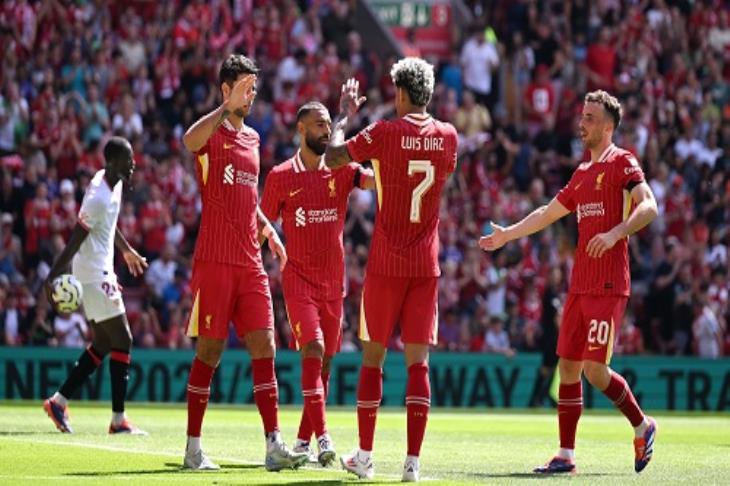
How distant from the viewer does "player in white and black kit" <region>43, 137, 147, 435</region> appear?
59.3ft

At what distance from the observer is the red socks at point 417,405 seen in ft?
43.6

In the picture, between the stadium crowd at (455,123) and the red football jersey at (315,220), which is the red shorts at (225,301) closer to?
the red football jersey at (315,220)

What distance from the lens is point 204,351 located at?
1445 centimetres

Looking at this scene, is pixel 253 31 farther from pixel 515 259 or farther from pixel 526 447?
pixel 526 447

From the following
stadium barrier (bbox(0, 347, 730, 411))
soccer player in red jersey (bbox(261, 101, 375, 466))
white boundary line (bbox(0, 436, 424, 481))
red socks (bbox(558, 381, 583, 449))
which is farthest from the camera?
stadium barrier (bbox(0, 347, 730, 411))

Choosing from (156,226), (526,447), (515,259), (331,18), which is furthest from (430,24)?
(526,447)

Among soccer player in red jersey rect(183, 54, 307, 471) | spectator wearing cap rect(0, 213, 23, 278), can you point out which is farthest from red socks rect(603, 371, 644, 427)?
spectator wearing cap rect(0, 213, 23, 278)

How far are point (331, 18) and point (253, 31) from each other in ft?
8.88

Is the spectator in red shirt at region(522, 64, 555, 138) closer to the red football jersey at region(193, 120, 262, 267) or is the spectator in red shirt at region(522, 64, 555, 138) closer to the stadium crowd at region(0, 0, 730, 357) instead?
the stadium crowd at region(0, 0, 730, 357)

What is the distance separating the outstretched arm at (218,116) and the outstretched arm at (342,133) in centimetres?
82

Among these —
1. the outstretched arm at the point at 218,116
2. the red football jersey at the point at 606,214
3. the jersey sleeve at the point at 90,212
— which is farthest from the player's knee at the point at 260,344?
the jersey sleeve at the point at 90,212

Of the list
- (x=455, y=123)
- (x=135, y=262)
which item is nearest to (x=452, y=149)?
(x=135, y=262)

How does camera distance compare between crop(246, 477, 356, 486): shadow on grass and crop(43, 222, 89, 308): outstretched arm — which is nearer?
crop(246, 477, 356, 486): shadow on grass

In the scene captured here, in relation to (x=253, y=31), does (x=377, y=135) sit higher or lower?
lower
